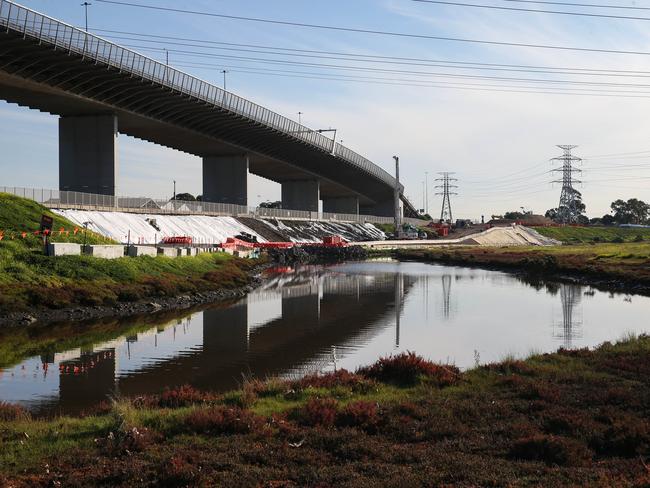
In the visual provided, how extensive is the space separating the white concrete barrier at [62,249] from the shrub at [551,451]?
32.1 meters

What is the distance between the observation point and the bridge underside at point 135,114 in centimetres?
6078

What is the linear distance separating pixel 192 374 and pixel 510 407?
10845 mm

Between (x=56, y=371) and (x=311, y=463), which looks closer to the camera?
(x=311, y=463)

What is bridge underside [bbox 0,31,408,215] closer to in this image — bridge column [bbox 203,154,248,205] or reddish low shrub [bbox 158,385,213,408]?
bridge column [bbox 203,154,248,205]

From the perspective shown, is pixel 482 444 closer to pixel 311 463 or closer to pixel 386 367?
pixel 311 463

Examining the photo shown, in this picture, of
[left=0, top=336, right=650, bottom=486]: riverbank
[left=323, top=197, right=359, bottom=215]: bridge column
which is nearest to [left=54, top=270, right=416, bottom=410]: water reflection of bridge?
[left=0, top=336, right=650, bottom=486]: riverbank

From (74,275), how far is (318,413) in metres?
26.7

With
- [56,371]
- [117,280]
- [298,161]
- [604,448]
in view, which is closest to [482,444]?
[604,448]

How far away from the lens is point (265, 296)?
150 feet

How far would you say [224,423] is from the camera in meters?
12.1

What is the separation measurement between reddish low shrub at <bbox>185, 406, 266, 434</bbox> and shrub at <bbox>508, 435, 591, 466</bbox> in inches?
171

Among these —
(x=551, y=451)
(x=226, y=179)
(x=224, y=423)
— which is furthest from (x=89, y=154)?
(x=551, y=451)

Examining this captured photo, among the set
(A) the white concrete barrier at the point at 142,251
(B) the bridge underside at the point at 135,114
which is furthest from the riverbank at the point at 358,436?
(B) the bridge underside at the point at 135,114

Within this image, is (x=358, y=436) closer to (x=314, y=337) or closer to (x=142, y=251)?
(x=314, y=337)
